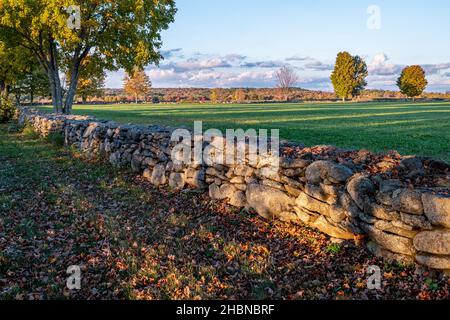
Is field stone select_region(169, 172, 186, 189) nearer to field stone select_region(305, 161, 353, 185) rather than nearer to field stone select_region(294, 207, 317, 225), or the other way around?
field stone select_region(294, 207, 317, 225)

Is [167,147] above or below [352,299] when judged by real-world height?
above

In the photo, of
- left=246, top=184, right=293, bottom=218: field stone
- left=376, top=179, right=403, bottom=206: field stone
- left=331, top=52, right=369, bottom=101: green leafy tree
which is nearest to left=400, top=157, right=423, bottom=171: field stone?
left=376, top=179, right=403, bottom=206: field stone

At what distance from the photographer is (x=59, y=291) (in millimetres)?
4625

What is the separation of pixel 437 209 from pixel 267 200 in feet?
9.97

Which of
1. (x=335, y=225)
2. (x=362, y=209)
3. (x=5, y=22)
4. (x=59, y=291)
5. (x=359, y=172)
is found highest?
(x=5, y=22)

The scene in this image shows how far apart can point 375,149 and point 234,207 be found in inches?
248

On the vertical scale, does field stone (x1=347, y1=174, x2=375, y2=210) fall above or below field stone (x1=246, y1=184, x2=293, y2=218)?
above

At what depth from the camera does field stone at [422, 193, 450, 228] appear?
420 centimetres

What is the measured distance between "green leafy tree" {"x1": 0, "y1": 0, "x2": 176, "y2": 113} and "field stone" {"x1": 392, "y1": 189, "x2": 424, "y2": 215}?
66.2 ft

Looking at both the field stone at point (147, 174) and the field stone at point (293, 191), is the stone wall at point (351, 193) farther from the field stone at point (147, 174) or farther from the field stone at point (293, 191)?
the field stone at point (147, 174)

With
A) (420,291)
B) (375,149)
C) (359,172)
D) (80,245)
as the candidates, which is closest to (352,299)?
(420,291)

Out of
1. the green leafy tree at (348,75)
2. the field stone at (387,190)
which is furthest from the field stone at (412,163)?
the green leafy tree at (348,75)

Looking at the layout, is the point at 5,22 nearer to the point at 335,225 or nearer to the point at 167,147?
the point at 167,147

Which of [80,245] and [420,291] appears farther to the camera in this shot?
[80,245]
